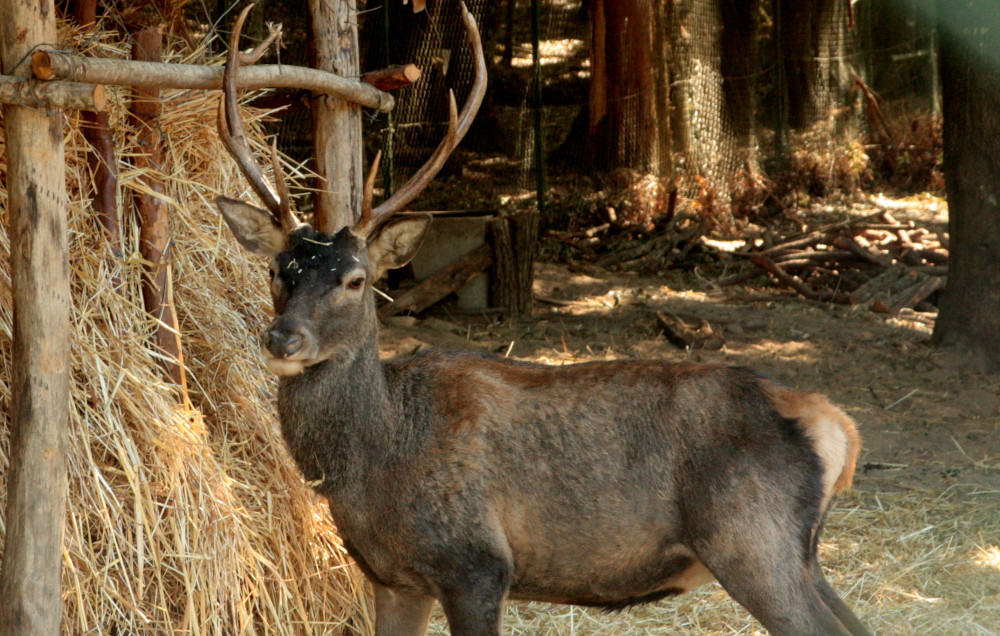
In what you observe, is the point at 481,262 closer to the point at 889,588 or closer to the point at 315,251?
the point at 889,588

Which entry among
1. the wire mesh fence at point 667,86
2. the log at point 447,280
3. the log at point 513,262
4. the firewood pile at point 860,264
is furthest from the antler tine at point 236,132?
the wire mesh fence at point 667,86

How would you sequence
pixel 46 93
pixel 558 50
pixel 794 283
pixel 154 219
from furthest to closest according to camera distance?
1. pixel 558 50
2. pixel 794 283
3. pixel 154 219
4. pixel 46 93

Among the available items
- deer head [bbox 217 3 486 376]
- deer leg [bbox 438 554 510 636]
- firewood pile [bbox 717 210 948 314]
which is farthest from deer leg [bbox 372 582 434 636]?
firewood pile [bbox 717 210 948 314]

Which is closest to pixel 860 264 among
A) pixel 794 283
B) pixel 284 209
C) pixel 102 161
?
pixel 794 283

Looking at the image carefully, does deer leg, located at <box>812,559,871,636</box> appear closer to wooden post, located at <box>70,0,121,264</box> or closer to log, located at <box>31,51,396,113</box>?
log, located at <box>31,51,396,113</box>

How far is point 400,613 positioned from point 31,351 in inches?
69.5

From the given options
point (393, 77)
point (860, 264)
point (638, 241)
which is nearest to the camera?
point (393, 77)

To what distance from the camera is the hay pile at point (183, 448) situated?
413cm

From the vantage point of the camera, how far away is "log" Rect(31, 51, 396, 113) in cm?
350

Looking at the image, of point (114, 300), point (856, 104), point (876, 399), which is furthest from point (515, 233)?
point (856, 104)

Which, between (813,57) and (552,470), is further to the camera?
(813,57)

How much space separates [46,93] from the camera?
3471 millimetres

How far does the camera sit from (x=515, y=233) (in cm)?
976

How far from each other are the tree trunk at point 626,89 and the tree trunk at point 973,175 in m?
5.73
